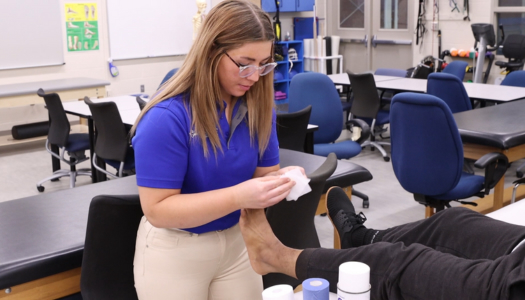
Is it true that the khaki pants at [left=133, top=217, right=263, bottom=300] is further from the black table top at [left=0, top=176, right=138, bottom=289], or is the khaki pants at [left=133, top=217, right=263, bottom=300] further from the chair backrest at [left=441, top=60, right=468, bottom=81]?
the chair backrest at [left=441, top=60, right=468, bottom=81]

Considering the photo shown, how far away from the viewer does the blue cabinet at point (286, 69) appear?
834cm

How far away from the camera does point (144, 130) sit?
127 centimetres

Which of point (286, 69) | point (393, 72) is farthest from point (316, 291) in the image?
point (286, 69)

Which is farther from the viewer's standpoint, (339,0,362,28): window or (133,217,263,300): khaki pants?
(339,0,362,28): window

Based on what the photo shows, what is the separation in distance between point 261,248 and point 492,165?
195 cm

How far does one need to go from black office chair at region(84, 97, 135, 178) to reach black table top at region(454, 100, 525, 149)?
2.14 meters

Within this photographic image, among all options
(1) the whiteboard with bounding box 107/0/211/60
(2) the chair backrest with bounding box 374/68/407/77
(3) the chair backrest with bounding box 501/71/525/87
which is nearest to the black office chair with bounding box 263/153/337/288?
(3) the chair backrest with bounding box 501/71/525/87

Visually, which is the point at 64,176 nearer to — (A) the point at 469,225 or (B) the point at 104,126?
(B) the point at 104,126

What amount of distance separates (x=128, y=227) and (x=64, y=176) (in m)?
3.69

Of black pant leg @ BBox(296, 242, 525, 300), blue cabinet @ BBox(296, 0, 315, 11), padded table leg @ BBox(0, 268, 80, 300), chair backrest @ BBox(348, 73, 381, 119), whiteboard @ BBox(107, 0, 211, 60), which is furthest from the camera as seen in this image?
blue cabinet @ BBox(296, 0, 315, 11)

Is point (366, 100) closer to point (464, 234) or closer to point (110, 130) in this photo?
point (110, 130)

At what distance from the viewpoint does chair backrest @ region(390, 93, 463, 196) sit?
2781mm

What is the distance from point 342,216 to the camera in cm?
194

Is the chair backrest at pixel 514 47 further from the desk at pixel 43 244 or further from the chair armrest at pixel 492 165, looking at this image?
the desk at pixel 43 244
